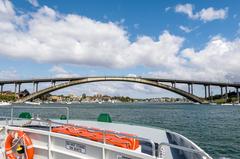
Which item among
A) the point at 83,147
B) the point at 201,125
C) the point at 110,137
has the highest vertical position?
the point at 110,137

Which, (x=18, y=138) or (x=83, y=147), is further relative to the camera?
(x=18, y=138)

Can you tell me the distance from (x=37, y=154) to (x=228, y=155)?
10.00 m

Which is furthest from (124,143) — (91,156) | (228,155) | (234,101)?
(234,101)

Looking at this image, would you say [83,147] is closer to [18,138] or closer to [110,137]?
[110,137]

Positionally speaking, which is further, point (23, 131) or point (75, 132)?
point (23, 131)

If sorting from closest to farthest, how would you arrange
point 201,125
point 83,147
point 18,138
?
point 83,147 → point 18,138 → point 201,125

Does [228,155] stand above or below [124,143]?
below

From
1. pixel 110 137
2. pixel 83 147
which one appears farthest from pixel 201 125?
pixel 83 147

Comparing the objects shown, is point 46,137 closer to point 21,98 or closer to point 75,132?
→ point 75,132

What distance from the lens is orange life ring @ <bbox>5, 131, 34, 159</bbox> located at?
5.30 meters

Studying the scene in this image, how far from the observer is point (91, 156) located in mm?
4574

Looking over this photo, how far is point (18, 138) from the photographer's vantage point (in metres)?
5.49

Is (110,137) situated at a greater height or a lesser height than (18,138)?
greater

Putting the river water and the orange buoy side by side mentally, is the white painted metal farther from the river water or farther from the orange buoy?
the river water
